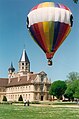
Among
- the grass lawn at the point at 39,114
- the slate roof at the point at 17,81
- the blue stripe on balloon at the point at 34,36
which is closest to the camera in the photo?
the grass lawn at the point at 39,114

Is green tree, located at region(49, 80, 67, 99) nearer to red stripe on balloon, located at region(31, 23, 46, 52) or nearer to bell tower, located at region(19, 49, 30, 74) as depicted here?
bell tower, located at region(19, 49, 30, 74)

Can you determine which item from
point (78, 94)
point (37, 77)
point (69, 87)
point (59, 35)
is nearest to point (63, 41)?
point (59, 35)

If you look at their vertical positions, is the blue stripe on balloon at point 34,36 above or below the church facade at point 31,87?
below

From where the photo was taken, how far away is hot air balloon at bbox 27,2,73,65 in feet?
77.1

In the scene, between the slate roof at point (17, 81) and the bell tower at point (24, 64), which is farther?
the bell tower at point (24, 64)

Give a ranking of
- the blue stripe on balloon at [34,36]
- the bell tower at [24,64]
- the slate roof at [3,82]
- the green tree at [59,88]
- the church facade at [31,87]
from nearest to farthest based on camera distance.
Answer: the blue stripe on balloon at [34,36], the green tree at [59,88], the church facade at [31,87], the slate roof at [3,82], the bell tower at [24,64]

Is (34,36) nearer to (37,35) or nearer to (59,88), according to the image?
(37,35)

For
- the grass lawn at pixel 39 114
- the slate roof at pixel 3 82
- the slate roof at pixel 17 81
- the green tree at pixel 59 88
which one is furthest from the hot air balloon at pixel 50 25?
the slate roof at pixel 3 82

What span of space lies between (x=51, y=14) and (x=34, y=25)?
1411mm

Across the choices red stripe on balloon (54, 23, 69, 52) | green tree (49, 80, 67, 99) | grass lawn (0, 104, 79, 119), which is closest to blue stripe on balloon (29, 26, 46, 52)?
red stripe on balloon (54, 23, 69, 52)

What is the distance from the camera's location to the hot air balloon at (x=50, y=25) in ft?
77.1

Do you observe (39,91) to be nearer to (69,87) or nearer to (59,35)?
(69,87)

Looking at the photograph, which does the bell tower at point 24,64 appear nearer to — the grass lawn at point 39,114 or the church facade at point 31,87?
the church facade at point 31,87

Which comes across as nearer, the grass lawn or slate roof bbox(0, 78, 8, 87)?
the grass lawn
